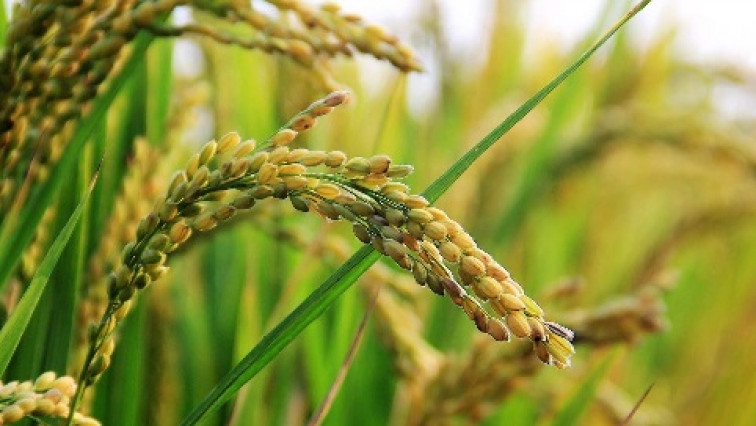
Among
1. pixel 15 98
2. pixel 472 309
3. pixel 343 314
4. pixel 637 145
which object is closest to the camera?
pixel 472 309

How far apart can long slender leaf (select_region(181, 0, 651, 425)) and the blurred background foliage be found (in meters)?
0.25

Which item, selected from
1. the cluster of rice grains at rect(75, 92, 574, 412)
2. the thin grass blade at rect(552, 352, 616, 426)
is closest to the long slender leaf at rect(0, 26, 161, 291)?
the cluster of rice grains at rect(75, 92, 574, 412)

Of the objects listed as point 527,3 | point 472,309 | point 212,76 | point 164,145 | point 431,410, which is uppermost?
point 527,3

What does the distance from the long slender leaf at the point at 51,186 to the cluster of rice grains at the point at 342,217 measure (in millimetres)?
181

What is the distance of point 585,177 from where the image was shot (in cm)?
271

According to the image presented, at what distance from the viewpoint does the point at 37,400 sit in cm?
58

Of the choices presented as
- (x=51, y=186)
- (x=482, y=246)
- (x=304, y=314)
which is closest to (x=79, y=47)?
(x=51, y=186)

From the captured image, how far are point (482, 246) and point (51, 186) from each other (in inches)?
48.8

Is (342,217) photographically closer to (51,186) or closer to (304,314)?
(304,314)

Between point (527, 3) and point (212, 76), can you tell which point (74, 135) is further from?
point (527, 3)

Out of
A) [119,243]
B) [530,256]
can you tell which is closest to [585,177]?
[530,256]

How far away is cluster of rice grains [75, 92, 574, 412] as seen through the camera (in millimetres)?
567

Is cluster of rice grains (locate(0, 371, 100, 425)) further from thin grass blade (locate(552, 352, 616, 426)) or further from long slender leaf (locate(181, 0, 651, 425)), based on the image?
thin grass blade (locate(552, 352, 616, 426))

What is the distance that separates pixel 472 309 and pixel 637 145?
1.52 meters
